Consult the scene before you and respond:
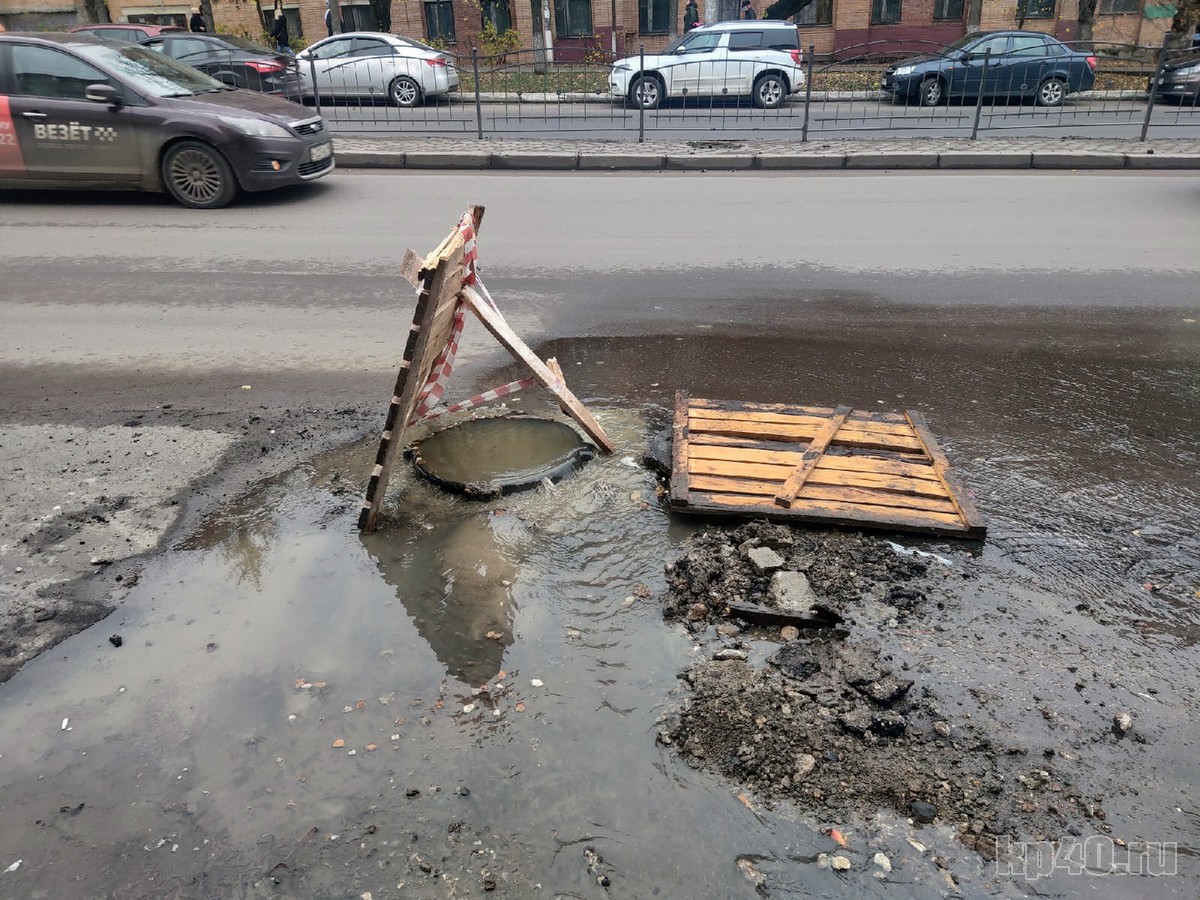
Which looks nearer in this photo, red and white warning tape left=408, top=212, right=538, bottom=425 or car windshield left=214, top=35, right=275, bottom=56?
red and white warning tape left=408, top=212, right=538, bottom=425

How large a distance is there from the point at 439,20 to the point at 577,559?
31904mm

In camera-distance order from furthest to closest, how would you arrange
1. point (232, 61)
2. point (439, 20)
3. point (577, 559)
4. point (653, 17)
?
1. point (439, 20)
2. point (653, 17)
3. point (232, 61)
4. point (577, 559)

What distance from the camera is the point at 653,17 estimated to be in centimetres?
3005

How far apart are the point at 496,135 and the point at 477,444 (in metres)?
11.3

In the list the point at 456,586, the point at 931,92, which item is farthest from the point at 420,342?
the point at 931,92

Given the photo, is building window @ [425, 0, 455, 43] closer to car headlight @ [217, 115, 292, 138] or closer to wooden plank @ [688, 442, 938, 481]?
car headlight @ [217, 115, 292, 138]

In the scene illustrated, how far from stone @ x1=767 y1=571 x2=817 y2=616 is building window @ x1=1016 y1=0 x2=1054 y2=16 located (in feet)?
101

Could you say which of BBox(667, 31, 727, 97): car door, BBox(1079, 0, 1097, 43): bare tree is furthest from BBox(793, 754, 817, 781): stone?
BBox(1079, 0, 1097, 43): bare tree

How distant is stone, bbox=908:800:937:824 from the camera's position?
254 centimetres

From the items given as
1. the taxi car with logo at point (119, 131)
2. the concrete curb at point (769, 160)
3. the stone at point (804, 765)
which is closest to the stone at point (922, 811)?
the stone at point (804, 765)

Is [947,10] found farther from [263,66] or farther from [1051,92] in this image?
[263,66]

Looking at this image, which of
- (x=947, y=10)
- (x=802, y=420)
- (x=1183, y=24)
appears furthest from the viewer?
(x=947, y=10)

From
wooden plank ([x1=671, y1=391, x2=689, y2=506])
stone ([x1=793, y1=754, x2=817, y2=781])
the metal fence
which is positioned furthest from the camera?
the metal fence

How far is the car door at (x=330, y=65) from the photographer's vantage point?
56.8 ft
